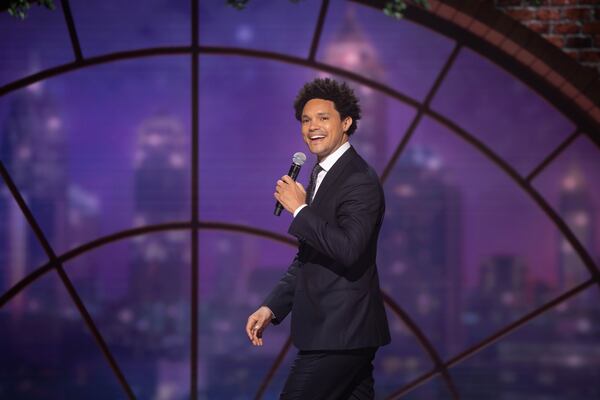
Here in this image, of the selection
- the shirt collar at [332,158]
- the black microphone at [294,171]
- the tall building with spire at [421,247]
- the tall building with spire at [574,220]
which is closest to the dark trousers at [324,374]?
the black microphone at [294,171]

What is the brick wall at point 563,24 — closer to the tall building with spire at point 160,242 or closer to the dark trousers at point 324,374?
the tall building with spire at point 160,242

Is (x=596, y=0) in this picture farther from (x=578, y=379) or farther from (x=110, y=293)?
(x=110, y=293)

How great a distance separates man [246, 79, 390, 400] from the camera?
9.67 ft

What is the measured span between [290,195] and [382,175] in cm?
218

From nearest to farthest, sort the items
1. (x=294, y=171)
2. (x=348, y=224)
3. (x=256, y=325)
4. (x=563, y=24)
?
(x=348, y=224)
(x=294, y=171)
(x=256, y=325)
(x=563, y=24)

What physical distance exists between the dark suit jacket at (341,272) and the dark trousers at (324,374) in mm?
56

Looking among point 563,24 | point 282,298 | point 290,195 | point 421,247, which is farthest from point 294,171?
point 563,24

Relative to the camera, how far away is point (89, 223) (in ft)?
16.9

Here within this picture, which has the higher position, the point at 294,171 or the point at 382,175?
the point at 382,175

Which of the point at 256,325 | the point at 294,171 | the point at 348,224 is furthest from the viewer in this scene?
the point at 256,325

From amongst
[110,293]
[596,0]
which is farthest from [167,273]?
[596,0]

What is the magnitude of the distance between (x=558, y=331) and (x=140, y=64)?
306 cm

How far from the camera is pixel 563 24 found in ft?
16.3

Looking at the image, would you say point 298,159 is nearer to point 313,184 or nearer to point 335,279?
point 313,184
